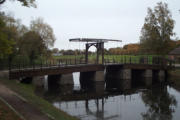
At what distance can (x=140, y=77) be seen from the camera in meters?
34.7

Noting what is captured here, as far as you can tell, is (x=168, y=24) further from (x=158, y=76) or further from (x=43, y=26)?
(x=43, y=26)

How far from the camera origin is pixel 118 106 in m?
16.2

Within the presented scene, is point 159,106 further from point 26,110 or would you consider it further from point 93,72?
point 93,72

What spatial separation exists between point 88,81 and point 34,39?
10.2 meters

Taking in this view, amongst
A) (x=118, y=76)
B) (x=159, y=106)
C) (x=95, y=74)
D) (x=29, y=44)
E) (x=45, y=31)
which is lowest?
(x=159, y=106)

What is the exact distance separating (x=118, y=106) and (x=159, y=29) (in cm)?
2542

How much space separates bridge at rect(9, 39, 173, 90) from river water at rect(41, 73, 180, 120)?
3911 mm

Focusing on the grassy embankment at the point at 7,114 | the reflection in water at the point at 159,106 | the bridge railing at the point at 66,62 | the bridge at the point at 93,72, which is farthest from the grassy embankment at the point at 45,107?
the bridge railing at the point at 66,62

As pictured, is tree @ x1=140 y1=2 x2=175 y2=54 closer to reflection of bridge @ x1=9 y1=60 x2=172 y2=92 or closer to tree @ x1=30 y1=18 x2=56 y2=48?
reflection of bridge @ x1=9 y1=60 x2=172 y2=92

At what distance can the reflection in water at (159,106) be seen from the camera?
44.5 feet

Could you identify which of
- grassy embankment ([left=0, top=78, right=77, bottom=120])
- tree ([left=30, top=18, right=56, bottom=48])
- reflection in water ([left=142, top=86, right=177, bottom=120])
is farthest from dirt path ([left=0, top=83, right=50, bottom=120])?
tree ([left=30, top=18, right=56, bottom=48])

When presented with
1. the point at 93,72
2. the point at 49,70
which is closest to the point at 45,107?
the point at 49,70

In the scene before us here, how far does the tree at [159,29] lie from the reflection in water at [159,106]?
17.5m

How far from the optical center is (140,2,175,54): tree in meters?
36.7
